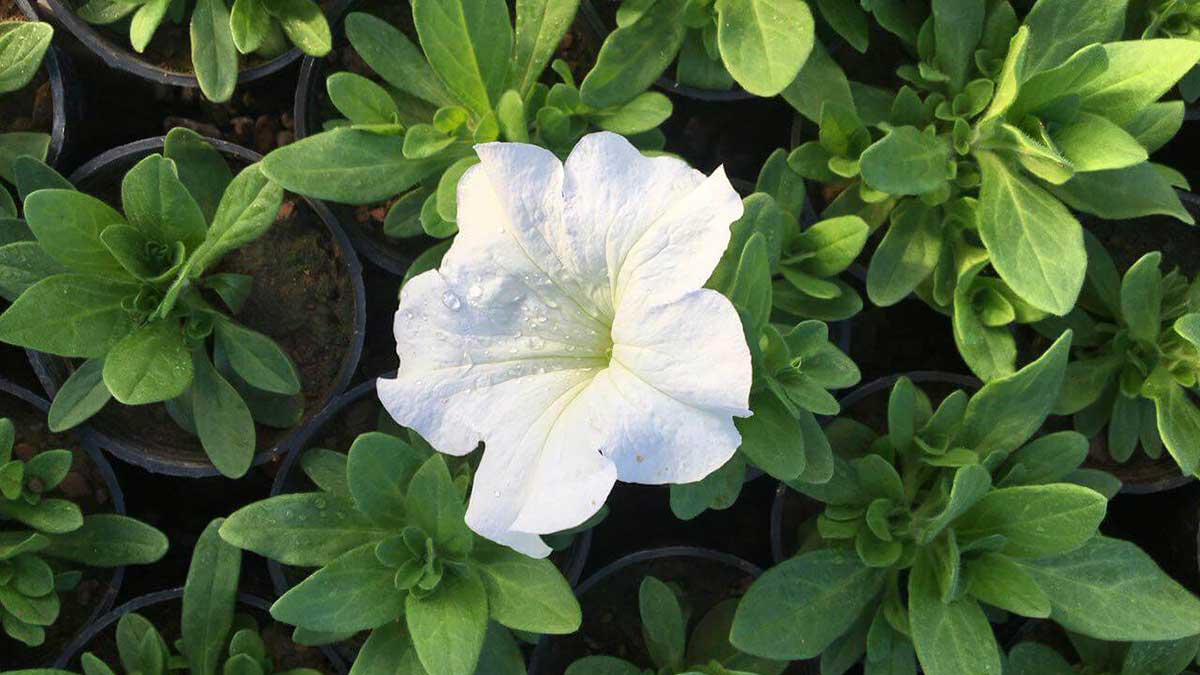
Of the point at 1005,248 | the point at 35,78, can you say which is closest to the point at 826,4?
the point at 1005,248

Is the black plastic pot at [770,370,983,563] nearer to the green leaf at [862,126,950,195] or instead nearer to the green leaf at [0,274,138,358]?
the green leaf at [862,126,950,195]

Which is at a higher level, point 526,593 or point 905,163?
point 905,163

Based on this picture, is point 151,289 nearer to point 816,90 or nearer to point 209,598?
point 209,598

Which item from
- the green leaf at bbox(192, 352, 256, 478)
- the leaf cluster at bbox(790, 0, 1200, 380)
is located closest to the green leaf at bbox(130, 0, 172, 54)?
the green leaf at bbox(192, 352, 256, 478)

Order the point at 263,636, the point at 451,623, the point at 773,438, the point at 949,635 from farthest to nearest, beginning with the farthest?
the point at 263,636
the point at 949,635
the point at 451,623
the point at 773,438

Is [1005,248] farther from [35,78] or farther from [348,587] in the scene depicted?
[35,78]

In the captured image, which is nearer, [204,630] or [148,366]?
[148,366]

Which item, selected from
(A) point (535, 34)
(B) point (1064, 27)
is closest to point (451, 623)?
(A) point (535, 34)
